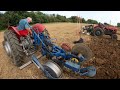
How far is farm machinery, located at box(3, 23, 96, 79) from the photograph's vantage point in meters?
5.98

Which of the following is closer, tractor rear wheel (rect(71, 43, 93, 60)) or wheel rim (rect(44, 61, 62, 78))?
wheel rim (rect(44, 61, 62, 78))

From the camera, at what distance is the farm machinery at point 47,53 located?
598 cm

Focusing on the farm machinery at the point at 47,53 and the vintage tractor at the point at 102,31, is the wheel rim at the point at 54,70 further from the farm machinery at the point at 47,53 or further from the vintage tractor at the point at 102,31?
the vintage tractor at the point at 102,31

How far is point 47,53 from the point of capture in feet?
21.9

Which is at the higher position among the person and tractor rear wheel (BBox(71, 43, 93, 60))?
the person

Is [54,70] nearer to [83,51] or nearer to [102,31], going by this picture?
[83,51]

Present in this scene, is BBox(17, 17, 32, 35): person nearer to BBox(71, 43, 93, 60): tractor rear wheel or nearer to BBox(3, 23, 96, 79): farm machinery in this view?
BBox(3, 23, 96, 79): farm machinery

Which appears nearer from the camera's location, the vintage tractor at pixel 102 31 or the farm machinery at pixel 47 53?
the farm machinery at pixel 47 53

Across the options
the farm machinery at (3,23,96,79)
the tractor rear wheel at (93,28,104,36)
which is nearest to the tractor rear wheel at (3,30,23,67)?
the farm machinery at (3,23,96,79)

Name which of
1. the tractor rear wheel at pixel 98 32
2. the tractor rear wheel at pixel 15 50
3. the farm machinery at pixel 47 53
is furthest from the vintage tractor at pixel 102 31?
the tractor rear wheel at pixel 15 50

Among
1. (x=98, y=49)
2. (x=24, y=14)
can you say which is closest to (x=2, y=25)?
(x=24, y=14)

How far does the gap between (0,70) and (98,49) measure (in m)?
4.09

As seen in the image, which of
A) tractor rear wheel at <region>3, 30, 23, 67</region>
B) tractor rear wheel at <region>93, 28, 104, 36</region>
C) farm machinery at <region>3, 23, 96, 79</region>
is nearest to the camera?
farm machinery at <region>3, 23, 96, 79</region>

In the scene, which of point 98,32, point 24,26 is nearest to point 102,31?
point 98,32
